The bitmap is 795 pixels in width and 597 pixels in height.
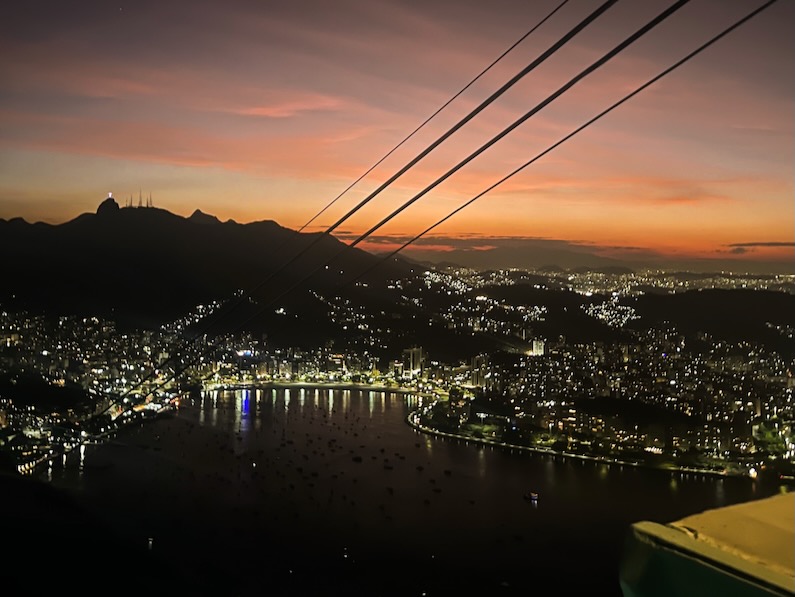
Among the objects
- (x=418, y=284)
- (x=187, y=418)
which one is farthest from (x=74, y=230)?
(x=187, y=418)

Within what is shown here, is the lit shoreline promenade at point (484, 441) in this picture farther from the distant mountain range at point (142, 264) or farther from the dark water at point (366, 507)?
the distant mountain range at point (142, 264)

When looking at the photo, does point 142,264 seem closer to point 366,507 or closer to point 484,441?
point 484,441

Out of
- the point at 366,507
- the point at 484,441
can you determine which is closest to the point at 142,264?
the point at 484,441

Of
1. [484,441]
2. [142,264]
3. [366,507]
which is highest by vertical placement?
[142,264]

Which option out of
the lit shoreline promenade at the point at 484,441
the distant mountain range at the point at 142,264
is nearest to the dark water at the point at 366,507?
the lit shoreline promenade at the point at 484,441

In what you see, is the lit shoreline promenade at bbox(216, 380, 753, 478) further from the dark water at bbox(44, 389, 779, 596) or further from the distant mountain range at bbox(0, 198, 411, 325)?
the distant mountain range at bbox(0, 198, 411, 325)

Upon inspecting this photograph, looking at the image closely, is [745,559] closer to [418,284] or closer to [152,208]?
[418,284]
